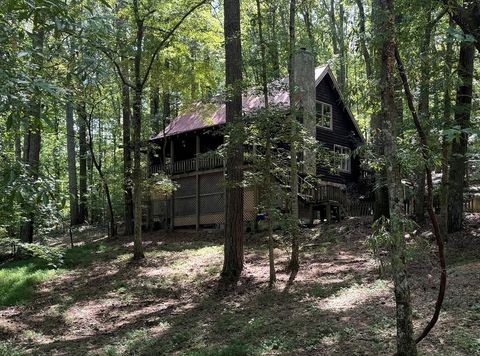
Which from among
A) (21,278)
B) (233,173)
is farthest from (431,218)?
(21,278)

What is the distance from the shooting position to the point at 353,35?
6621 mm

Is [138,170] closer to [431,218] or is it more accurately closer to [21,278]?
[21,278]

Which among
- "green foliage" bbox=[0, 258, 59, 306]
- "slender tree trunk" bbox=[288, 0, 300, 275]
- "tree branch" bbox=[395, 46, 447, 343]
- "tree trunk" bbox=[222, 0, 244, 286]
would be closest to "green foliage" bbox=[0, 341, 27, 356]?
"green foliage" bbox=[0, 258, 59, 306]

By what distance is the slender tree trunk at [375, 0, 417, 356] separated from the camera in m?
4.89

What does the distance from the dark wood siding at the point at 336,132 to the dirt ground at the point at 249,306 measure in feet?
30.8

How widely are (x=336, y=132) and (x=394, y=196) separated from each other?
21.4 meters

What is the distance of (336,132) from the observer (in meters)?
25.9

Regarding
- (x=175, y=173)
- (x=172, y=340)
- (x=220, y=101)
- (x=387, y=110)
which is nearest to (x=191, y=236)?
(x=175, y=173)

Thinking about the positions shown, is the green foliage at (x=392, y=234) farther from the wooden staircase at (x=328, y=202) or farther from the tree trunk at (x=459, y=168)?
the wooden staircase at (x=328, y=202)

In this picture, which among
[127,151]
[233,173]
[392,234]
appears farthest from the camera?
[127,151]

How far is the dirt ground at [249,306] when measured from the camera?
6.80 metres

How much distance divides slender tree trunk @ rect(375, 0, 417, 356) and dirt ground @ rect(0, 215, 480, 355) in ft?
0.85

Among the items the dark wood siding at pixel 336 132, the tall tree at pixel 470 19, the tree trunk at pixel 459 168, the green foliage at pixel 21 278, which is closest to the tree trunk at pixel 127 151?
the green foliage at pixel 21 278

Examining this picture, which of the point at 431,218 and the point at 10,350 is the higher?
the point at 431,218
